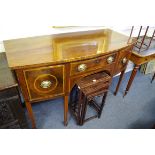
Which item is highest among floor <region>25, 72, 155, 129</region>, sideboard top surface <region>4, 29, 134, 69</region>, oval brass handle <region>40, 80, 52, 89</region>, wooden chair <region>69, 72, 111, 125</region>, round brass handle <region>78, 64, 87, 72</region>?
sideboard top surface <region>4, 29, 134, 69</region>

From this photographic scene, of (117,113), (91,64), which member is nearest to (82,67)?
(91,64)

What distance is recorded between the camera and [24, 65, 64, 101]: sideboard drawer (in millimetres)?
934

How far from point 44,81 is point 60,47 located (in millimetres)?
278

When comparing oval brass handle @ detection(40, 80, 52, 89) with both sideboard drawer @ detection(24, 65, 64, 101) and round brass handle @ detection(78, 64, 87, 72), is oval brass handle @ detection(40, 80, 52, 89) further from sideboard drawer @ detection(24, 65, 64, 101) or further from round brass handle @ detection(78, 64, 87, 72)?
round brass handle @ detection(78, 64, 87, 72)

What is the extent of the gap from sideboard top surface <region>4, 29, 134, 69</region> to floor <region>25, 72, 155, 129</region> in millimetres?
737

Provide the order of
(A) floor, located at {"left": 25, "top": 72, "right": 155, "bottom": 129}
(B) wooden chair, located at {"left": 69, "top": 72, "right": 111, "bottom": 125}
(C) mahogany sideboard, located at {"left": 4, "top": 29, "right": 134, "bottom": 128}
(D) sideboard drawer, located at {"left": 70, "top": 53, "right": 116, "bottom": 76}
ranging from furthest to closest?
(A) floor, located at {"left": 25, "top": 72, "right": 155, "bottom": 129} < (B) wooden chair, located at {"left": 69, "top": 72, "right": 111, "bottom": 125} < (D) sideboard drawer, located at {"left": 70, "top": 53, "right": 116, "bottom": 76} < (C) mahogany sideboard, located at {"left": 4, "top": 29, "right": 134, "bottom": 128}

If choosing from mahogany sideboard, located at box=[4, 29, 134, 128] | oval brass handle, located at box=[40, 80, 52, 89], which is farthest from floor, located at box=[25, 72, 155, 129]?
oval brass handle, located at box=[40, 80, 52, 89]

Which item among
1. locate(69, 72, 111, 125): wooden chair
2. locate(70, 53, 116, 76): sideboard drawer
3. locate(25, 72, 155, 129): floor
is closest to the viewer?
locate(70, 53, 116, 76): sideboard drawer

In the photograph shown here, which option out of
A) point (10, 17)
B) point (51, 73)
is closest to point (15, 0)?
point (10, 17)

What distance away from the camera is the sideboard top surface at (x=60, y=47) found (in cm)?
92

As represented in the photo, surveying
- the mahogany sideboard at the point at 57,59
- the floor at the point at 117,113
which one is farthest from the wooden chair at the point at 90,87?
the floor at the point at 117,113

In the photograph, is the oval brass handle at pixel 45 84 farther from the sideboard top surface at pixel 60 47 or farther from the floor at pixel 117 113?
the floor at pixel 117 113
